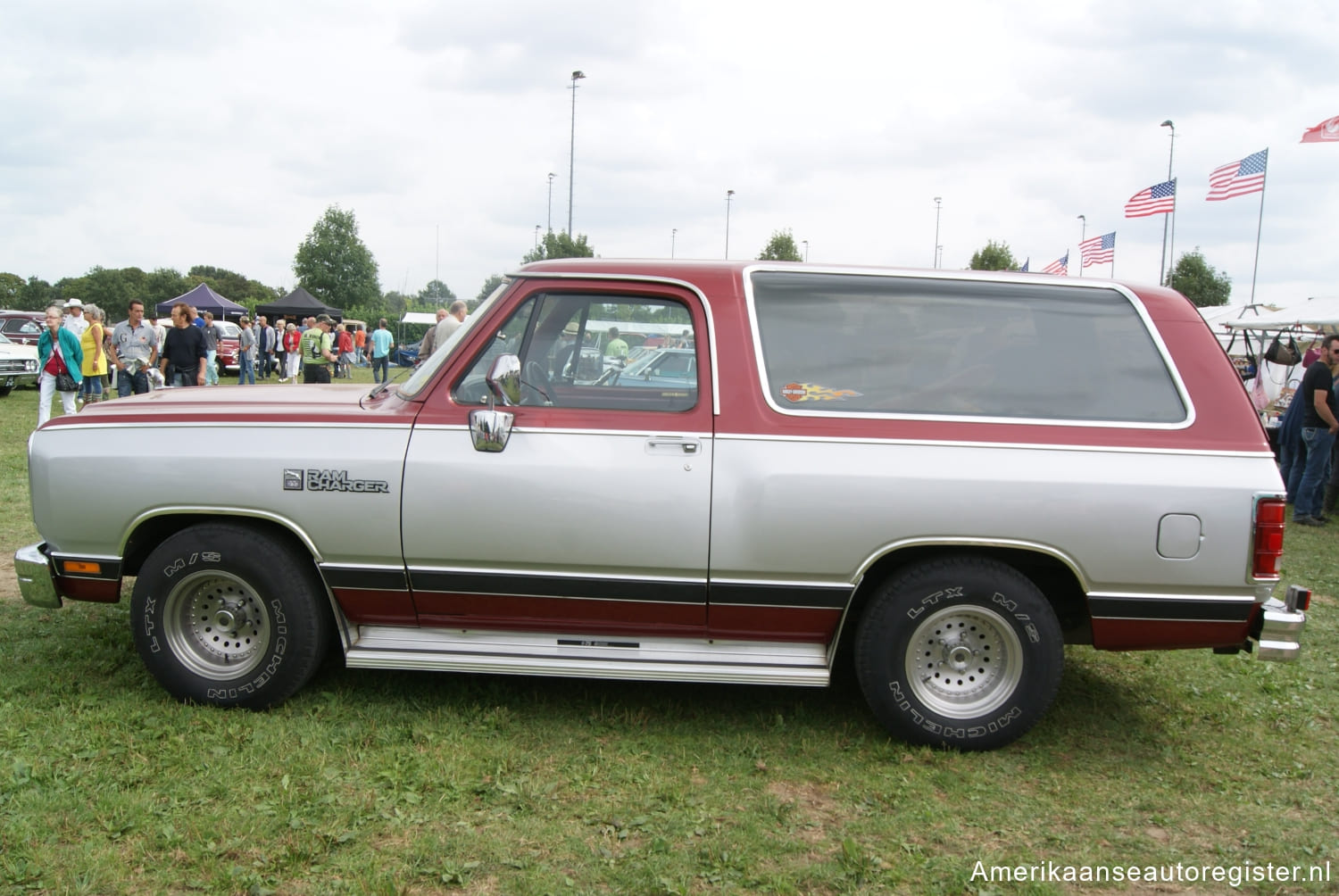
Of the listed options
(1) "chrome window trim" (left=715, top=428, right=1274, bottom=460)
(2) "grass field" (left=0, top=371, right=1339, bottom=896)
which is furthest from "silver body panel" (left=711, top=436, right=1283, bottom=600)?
(2) "grass field" (left=0, top=371, right=1339, bottom=896)

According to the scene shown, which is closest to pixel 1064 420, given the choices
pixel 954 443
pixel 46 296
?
pixel 954 443

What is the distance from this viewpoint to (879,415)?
12.4 ft

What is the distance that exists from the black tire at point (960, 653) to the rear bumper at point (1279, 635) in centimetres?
77

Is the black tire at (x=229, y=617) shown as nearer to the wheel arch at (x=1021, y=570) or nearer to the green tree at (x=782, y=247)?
the wheel arch at (x=1021, y=570)

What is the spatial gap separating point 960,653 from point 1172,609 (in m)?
0.83

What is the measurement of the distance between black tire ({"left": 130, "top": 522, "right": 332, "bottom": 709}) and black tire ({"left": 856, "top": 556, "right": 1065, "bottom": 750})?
2336mm

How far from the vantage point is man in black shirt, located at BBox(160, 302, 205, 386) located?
39.9 ft

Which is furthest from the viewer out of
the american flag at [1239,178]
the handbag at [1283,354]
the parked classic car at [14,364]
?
the american flag at [1239,178]

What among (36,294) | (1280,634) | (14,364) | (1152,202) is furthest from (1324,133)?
(36,294)

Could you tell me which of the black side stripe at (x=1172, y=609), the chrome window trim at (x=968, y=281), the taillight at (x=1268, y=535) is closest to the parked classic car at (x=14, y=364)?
the chrome window trim at (x=968, y=281)

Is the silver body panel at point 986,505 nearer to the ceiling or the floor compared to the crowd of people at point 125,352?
nearer to the floor

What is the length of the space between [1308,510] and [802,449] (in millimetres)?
8178

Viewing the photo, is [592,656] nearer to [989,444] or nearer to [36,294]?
[989,444]

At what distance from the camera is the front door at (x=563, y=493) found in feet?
12.2
